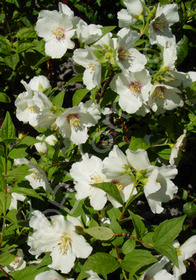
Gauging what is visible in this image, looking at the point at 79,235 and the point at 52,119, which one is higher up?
the point at 52,119

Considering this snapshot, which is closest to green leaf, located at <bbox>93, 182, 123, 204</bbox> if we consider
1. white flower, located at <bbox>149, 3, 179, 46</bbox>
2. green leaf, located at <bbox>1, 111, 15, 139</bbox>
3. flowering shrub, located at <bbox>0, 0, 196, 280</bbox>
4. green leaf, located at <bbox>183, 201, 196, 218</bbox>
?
flowering shrub, located at <bbox>0, 0, 196, 280</bbox>

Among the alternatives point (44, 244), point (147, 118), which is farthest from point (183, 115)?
point (44, 244)

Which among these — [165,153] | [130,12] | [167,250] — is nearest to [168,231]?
[167,250]

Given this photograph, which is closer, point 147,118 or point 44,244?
point 44,244

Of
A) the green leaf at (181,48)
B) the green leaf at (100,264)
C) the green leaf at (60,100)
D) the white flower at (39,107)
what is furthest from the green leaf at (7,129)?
the green leaf at (181,48)

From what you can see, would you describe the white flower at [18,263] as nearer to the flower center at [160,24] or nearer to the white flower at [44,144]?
the white flower at [44,144]

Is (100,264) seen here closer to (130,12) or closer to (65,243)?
(65,243)

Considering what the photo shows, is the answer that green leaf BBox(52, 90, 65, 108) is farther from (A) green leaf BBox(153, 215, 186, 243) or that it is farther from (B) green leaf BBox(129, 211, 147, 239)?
(A) green leaf BBox(153, 215, 186, 243)

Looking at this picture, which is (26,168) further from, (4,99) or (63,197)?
(4,99)
